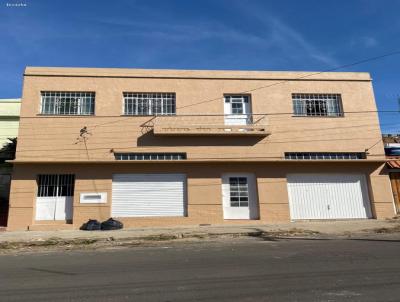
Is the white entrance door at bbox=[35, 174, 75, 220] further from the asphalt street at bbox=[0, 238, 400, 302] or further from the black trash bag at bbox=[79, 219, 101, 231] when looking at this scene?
the asphalt street at bbox=[0, 238, 400, 302]

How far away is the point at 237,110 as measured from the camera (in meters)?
18.9

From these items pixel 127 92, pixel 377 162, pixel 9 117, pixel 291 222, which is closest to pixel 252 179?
pixel 291 222

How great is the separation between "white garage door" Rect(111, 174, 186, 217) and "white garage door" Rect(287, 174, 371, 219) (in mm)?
5473

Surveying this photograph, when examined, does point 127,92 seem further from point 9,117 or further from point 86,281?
point 86,281

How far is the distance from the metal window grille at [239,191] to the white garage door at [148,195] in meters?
2.32

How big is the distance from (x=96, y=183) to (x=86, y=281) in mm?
11014

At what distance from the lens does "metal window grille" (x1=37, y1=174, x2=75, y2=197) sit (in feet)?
55.8

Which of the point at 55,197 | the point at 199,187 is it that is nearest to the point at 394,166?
the point at 199,187

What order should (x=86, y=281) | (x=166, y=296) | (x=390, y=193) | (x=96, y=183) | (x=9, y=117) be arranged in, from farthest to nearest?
1. (x=9, y=117)
2. (x=390, y=193)
3. (x=96, y=183)
4. (x=86, y=281)
5. (x=166, y=296)

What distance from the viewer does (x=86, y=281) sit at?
636 centimetres

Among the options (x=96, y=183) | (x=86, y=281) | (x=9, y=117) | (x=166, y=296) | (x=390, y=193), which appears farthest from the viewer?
(x=9, y=117)

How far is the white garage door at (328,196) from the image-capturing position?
1800cm

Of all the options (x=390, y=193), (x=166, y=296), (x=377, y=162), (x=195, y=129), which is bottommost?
(x=166, y=296)

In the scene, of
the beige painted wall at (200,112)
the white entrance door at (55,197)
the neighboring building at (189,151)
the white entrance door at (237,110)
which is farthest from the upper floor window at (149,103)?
the white entrance door at (55,197)
